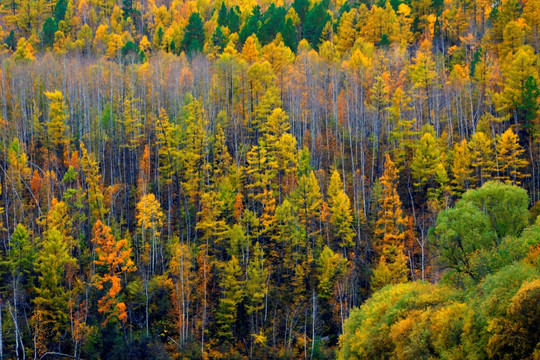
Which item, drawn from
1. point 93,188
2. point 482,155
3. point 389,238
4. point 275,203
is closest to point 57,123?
point 93,188

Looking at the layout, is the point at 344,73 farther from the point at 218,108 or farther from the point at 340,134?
the point at 218,108

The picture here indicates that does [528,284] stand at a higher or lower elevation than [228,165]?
lower

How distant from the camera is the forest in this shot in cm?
3272

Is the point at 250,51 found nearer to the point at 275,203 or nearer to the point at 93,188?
the point at 275,203

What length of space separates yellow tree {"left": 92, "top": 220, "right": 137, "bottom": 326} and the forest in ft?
0.72

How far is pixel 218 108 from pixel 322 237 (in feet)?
79.5

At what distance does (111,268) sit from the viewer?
4616 cm

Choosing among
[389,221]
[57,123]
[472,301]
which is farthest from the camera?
[57,123]

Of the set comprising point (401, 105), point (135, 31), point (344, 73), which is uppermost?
point (135, 31)

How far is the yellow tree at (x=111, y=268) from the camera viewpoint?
145 feet

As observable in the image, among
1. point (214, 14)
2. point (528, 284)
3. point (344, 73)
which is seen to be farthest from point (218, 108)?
point (528, 284)

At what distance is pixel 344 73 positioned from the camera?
75438 millimetres

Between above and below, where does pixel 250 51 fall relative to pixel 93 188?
above

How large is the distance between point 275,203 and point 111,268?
59.0 feet
